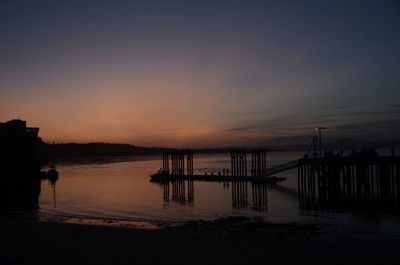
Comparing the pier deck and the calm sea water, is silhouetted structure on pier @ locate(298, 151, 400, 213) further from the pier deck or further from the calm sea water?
the pier deck

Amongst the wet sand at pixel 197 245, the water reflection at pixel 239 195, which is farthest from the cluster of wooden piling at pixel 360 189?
the wet sand at pixel 197 245

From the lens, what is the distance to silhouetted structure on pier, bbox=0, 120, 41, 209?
5253 centimetres

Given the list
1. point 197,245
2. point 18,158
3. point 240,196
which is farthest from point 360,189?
point 18,158

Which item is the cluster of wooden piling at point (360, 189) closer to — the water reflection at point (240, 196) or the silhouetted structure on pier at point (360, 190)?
the silhouetted structure on pier at point (360, 190)

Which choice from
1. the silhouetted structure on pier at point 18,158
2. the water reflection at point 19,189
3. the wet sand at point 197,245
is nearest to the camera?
the wet sand at point 197,245

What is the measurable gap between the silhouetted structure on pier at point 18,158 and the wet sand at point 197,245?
34684 millimetres

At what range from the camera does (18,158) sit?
58.4 meters

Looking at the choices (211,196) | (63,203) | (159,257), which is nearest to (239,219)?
(159,257)

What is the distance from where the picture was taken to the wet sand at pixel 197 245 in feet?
44.7

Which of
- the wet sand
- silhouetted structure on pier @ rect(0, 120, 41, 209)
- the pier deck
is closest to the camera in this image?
the wet sand

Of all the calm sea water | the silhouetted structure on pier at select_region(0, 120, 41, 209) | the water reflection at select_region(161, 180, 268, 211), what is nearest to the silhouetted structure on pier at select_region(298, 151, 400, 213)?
the calm sea water

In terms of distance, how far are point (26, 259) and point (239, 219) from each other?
12911 millimetres

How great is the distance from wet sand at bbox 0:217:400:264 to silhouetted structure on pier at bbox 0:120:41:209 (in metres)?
34.7

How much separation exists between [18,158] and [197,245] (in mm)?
52603
